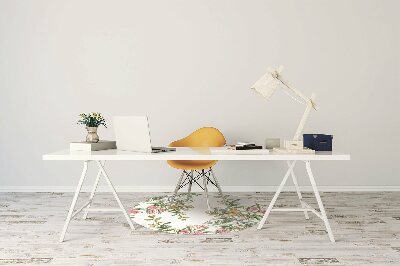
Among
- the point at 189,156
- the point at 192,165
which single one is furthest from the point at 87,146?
the point at 192,165

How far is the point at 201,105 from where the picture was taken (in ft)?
16.5

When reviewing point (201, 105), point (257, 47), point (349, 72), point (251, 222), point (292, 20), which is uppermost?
point (292, 20)

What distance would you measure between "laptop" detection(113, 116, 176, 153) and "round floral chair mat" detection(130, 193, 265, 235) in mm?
715

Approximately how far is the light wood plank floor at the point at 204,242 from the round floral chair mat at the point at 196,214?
5.8 inches

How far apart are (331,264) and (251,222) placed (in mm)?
1070

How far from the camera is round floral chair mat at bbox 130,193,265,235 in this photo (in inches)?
135

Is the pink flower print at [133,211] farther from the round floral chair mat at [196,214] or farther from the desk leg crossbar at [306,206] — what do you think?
the desk leg crossbar at [306,206]

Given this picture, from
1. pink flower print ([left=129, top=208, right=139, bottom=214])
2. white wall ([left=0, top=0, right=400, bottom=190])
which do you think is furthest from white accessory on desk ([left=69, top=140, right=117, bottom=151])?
white wall ([left=0, top=0, right=400, bottom=190])

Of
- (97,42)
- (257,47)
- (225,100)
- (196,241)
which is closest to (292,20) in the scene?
(257,47)

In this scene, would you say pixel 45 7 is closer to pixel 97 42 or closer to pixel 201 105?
pixel 97 42

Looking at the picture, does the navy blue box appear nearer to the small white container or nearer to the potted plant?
the small white container

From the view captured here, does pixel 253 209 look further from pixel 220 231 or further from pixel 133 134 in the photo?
pixel 133 134

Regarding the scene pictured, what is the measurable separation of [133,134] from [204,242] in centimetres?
93

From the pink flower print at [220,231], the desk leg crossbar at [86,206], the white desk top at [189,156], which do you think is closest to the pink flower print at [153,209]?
the desk leg crossbar at [86,206]
